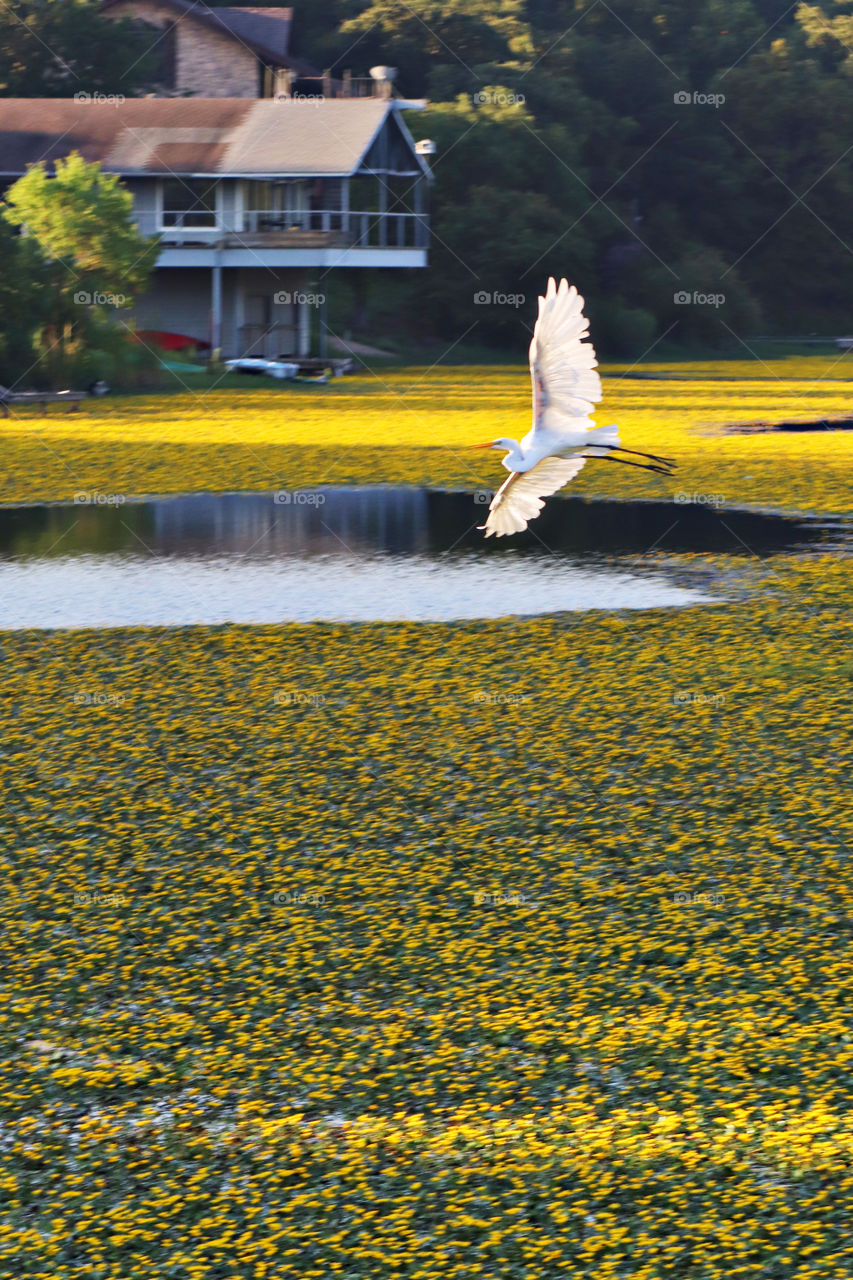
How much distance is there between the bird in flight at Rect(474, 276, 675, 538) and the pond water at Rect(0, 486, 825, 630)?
2.26 meters

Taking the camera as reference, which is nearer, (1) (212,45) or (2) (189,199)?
(2) (189,199)

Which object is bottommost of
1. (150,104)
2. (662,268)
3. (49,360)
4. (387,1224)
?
(387,1224)

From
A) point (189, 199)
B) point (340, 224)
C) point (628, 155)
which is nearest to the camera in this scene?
point (189, 199)

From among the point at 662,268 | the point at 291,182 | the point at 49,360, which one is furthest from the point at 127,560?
the point at 662,268

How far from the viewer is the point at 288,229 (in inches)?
1363

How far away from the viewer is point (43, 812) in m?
6.83

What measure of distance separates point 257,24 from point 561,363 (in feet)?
133

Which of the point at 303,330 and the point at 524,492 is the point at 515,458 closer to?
the point at 524,492

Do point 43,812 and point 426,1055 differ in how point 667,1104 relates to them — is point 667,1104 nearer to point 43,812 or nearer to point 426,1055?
point 426,1055

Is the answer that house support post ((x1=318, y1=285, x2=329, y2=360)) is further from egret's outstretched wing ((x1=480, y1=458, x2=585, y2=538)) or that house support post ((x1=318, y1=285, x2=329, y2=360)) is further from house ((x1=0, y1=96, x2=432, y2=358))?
egret's outstretched wing ((x1=480, y1=458, x2=585, y2=538))

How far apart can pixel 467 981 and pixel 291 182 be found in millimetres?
31995

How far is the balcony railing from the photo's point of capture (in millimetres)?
34000

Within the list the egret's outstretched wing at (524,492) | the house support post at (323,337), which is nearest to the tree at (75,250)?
the house support post at (323,337)

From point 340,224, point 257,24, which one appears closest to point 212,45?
point 257,24
